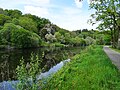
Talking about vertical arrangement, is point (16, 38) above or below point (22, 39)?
above

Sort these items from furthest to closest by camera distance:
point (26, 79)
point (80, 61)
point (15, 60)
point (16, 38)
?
point (16, 38) < point (15, 60) < point (80, 61) < point (26, 79)

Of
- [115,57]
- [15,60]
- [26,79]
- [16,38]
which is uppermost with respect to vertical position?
[16,38]

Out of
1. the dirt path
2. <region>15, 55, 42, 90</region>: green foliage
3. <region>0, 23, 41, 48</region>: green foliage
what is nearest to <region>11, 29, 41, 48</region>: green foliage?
<region>0, 23, 41, 48</region>: green foliage

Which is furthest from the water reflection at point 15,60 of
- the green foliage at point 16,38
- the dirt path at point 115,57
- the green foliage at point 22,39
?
the green foliage at point 22,39

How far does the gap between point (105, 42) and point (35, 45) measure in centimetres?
3882

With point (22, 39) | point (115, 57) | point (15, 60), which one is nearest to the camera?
point (115, 57)

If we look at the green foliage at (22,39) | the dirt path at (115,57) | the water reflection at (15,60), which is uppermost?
the green foliage at (22,39)

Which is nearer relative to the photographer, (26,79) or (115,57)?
(26,79)

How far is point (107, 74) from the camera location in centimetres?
1430

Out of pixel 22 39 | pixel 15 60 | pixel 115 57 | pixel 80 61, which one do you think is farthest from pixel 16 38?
pixel 80 61

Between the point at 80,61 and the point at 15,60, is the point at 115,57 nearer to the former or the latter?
the point at 80,61

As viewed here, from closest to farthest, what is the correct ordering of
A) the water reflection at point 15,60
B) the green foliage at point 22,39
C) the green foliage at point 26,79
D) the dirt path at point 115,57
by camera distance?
the green foliage at point 26,79, the dirt path at point 115,57, the water reflection at point 15,60, the green foliage at point 22,39

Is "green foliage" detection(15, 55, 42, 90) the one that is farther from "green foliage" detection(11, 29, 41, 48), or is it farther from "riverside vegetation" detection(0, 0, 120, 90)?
"green foliage" detection(11, 29, 41, 48)

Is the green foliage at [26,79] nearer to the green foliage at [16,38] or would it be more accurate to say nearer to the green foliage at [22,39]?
the green foliage at [16,38]
